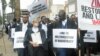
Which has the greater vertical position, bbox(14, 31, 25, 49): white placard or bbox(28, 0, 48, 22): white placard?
bbox(28, 0, 48, 22): white placard

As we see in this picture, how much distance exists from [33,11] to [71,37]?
1.37 m

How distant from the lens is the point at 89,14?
11.0 meters

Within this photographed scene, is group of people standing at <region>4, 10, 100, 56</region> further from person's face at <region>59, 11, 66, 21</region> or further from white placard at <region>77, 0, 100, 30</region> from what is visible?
white placard at <region>77, 0, 100, 30</region>

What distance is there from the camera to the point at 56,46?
11.4 metres

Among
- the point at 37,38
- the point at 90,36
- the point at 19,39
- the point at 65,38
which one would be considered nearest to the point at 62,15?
the point at 65,38

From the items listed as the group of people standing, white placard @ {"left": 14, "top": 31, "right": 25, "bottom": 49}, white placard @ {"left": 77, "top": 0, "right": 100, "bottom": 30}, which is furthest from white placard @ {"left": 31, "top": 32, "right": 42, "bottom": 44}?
white placard @ {"left": 14, "top": 31, "right": 25, "bottom": 49}

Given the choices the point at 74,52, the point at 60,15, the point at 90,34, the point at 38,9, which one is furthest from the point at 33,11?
the point at 90,34

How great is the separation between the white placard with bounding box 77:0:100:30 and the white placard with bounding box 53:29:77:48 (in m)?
0.47

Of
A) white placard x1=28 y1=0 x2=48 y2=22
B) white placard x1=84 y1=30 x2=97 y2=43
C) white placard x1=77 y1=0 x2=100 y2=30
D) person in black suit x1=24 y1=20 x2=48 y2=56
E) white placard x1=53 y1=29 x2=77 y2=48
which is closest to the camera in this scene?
white placard x1=77 y1=0 x2=100 y2=30

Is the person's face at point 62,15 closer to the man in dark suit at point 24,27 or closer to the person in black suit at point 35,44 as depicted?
the person in black suit at point 35,44

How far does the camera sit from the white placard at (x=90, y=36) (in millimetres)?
13571

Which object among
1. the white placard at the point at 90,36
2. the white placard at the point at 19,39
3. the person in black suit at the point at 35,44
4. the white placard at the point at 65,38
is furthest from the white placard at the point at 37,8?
the white placard at the point at 90,36

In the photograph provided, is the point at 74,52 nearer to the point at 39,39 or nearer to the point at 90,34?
the point at 39,39

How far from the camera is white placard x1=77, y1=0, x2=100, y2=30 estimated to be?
10906mm
